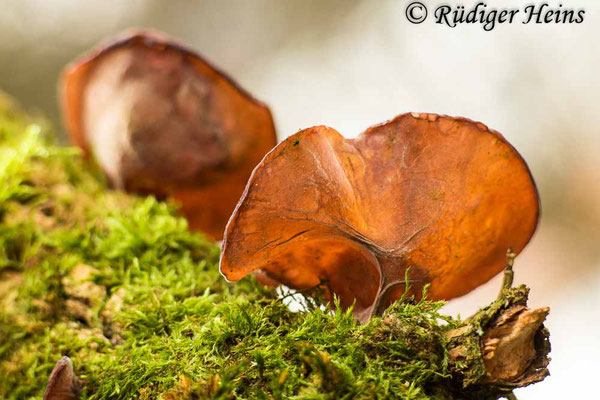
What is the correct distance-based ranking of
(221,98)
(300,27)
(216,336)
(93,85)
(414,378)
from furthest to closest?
1. (300,27)
2. (93,85)
3. (221,98)
4. (216,336)
5. (414,378)

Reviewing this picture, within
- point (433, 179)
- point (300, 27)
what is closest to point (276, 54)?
point (300, 27)

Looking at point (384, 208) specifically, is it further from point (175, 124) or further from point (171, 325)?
point (175, 124)

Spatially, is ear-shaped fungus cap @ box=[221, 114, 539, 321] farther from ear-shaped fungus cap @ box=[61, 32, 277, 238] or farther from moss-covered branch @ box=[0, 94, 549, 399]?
ear-shaped fungus cap @ box=[61, 32, 277, 238]

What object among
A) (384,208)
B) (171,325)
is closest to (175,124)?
(171,325)

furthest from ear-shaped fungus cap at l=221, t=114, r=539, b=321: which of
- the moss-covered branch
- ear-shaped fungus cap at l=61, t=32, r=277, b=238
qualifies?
ear-shaped fungus cap at l=61, t=32, r=277, b=238

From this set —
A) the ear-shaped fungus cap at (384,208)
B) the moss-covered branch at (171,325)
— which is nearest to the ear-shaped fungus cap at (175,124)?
the moss-covered branch at (171,325)

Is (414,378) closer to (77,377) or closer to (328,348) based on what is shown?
(328,348)
